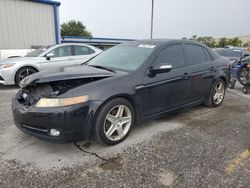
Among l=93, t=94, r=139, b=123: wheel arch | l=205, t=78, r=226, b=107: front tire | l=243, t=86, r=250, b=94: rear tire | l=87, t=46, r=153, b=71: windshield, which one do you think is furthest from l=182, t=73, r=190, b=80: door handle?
l=243, t=86, r=250, b=94: rear tire

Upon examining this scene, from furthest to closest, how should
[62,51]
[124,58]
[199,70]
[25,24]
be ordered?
[25,24], [62,51], [199,70], [124,58]

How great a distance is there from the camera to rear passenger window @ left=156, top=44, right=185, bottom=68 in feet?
12.2

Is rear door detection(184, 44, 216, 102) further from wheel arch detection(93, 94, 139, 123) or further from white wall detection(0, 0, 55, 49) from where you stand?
white wall detection(0, 0, 55, 49)

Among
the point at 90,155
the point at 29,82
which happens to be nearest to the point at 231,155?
the point at 90,155

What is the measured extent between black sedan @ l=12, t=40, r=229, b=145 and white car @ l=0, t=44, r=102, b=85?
3.45 m

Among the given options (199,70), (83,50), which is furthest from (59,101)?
(83,50)

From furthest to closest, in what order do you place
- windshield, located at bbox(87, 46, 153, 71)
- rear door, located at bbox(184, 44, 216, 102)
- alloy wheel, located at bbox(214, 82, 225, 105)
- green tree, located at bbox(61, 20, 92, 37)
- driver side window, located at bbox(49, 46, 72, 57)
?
green tree, located at bbox(61, 20, 92, 37)
driver side window, located at bbox(49, 46, 72, 57)
alloy wheel, located at bbox(214, 82, 225, 105)
rear door, located at bbox(184, 44, 216, 102)
windshield, located at bbox(87, 46, 153, 71)

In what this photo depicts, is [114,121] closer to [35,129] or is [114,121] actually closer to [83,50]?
[35,129]

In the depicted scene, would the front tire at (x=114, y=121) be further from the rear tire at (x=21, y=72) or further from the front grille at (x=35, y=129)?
the rear tire at (x=21, y=72)

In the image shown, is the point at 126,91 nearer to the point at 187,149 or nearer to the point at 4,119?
the point at 187,149

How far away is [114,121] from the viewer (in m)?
3.12

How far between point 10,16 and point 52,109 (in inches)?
476

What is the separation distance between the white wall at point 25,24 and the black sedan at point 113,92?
34.7 ft

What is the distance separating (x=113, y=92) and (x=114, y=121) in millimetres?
436
